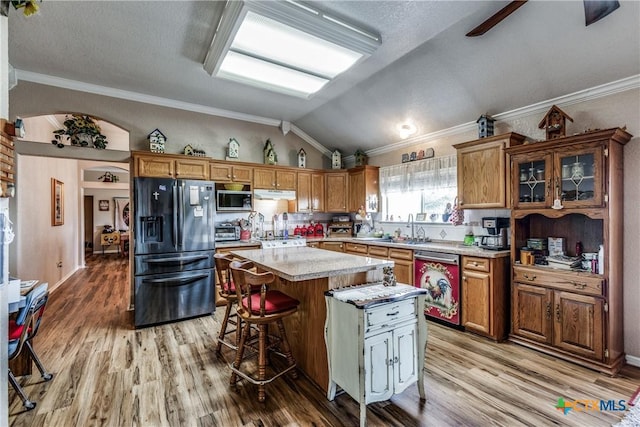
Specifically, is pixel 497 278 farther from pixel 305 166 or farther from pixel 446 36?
pixel 305 166

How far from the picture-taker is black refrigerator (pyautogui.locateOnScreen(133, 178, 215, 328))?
146 inches

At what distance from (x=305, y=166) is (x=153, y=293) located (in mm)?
3331

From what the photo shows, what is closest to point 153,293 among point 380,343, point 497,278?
point 380,343

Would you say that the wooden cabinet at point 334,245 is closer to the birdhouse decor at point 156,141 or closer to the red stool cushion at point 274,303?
the red stool cushion at point 274,303

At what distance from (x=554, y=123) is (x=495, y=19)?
49.4 inches

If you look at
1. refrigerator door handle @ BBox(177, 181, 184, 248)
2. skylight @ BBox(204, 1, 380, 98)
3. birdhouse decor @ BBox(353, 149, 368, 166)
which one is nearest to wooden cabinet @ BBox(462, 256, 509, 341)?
skylight @ BBox(204, 1, 380, 98)

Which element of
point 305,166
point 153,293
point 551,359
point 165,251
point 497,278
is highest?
point 305,166

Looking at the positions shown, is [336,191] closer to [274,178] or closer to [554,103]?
[274,178]

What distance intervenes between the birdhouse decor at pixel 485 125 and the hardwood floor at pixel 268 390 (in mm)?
2398

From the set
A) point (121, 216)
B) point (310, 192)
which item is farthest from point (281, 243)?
point (121, 216)

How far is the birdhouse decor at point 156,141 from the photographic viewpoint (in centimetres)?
422

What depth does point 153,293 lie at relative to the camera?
3.74 meters

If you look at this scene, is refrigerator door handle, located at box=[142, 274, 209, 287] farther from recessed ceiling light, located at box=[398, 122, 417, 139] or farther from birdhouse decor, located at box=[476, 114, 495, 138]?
birdhouse decor, located at box=[476, 114, 495, 138]

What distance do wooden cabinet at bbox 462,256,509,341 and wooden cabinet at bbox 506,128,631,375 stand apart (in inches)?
5.1
